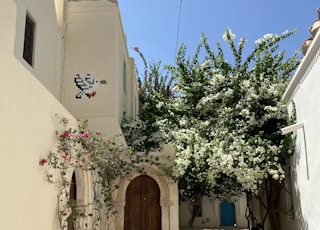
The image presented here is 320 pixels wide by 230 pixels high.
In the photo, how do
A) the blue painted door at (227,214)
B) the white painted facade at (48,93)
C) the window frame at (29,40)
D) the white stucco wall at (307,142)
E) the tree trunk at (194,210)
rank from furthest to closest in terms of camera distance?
the blue painted door at (227,214) → the tree trunk at (194,210) → the window frame at (29,40) → the white stucco wall at (307,142) → the white painted facade at (48,93)

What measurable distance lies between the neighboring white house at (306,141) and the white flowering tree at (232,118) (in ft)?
2.16

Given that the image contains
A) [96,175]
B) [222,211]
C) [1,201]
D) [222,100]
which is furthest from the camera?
[222,211]

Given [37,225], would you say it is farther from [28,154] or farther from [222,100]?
[222,100]

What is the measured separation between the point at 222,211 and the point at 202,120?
41.8 ft

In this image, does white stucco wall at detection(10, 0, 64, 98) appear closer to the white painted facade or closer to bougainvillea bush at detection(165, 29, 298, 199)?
the white painted facade

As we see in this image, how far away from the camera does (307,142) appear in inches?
305

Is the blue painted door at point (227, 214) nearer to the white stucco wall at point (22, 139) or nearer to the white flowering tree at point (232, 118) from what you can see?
the white flowering tree at point (232, 118)

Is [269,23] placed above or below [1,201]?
above

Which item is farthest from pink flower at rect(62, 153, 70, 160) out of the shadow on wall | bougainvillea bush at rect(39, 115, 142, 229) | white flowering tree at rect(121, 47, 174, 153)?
the shadow on wall

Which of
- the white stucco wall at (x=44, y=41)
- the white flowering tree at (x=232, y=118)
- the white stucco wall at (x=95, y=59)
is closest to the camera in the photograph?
the white stucco wall at (x=44, y=41)

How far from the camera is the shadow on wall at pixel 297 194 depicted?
8.54m

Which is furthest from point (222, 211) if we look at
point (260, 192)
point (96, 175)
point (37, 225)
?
point (37, 225)

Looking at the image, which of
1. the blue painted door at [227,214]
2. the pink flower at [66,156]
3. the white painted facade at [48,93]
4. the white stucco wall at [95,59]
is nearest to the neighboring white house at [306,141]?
the white painted facade at [48,93]

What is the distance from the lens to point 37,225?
16.1 ft
